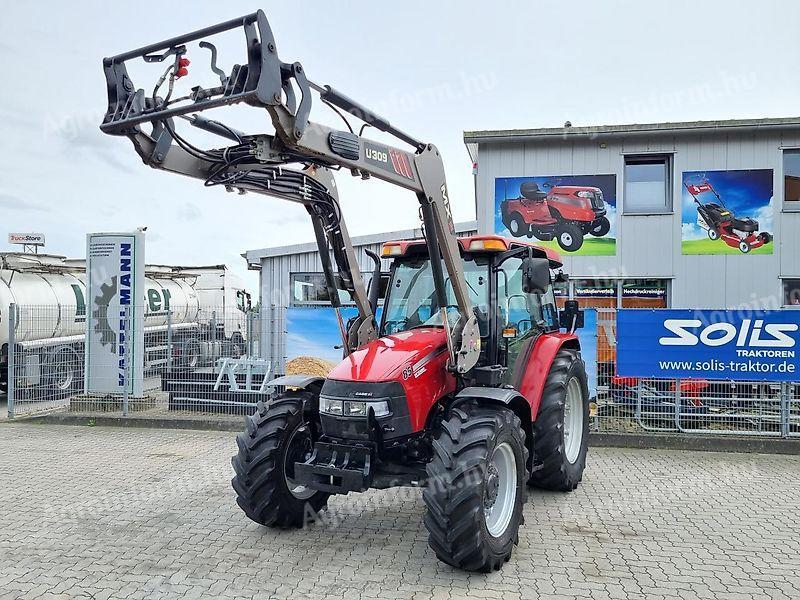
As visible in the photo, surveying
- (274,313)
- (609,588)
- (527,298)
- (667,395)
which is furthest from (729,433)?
(274,313)

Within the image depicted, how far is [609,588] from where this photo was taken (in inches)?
159

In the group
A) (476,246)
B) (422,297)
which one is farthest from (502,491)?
(476,246)

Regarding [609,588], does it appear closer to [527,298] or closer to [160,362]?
[527,298]

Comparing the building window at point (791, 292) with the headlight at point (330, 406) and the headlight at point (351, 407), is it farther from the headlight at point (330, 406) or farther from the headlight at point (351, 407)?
the headlight at point (330, 406)

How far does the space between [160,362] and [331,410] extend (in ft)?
27.0

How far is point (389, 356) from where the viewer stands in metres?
4.70

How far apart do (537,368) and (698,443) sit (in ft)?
11.5

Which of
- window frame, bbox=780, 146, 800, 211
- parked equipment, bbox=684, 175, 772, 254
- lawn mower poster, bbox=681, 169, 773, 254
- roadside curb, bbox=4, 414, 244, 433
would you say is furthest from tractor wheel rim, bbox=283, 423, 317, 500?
window frame, bbox=780, 146, 800, 211

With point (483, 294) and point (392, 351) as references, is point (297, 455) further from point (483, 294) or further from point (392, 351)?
point (483, 294)

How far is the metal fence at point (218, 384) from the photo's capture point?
8.25 metres

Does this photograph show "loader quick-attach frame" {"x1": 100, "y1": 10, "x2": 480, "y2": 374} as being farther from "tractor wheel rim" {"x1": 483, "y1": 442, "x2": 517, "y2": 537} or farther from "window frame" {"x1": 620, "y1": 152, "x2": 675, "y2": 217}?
"window frame" {"x1": 620, "y1": 152, "x2": 675, "y2": 217}

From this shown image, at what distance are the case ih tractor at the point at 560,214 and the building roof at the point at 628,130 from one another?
87 cm

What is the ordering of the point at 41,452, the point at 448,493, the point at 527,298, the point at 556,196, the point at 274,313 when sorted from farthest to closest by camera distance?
the point at 556,196 < the point at 274,313 < the point at 41,452 < the point at 527,298 < the point at 448,493

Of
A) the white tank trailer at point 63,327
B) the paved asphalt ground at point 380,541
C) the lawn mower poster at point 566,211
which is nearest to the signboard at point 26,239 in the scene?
the white tank trailer at point 63,327
